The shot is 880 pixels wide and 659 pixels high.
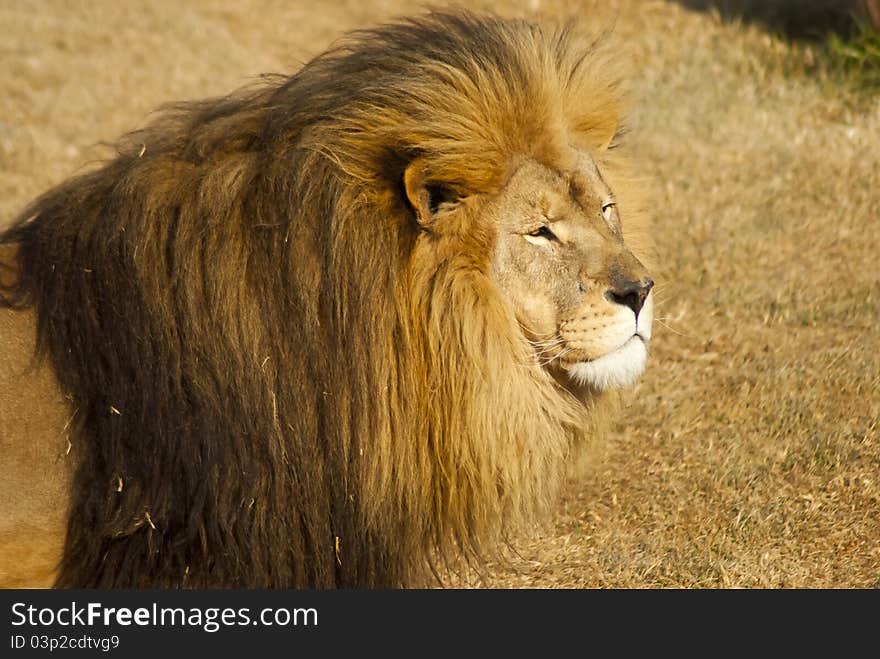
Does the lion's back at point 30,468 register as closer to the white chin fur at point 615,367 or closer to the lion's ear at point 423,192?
the lion's ear at point 423,192

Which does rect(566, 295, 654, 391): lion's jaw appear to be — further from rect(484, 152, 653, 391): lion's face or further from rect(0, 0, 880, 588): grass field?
rect(0, 0, 880, 588): grass field

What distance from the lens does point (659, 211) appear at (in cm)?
705

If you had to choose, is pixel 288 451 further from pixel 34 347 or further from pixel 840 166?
pixel 840 166

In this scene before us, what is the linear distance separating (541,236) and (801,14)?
6588 mm

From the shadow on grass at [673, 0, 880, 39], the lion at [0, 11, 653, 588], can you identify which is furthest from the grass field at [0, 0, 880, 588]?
the lion at [0, 11, 653, 588]

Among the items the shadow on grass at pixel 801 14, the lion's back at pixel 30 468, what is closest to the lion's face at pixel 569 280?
the lion's back at pixel 30 468

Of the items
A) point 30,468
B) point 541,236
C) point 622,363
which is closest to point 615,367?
point 622,363

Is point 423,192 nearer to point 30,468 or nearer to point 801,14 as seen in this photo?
point 30,468

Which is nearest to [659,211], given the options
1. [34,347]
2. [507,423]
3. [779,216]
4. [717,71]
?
[779,216]

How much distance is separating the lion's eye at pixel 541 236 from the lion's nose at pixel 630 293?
9.1 inches

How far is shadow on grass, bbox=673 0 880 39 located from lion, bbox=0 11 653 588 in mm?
5880

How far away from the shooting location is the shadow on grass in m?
8.91

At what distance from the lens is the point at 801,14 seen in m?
→ 9.34

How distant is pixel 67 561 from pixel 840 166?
17.0ft
